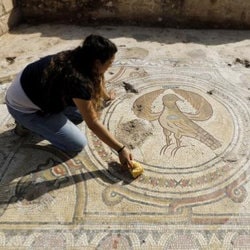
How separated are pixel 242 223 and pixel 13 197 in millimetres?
1687

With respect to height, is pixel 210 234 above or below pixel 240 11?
below

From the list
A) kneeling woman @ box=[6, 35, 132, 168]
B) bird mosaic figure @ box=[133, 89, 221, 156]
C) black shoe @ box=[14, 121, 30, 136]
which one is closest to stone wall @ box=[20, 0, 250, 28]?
bird mosaic figure @ box=[133, 89, 221, 156]

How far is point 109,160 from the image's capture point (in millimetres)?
2838

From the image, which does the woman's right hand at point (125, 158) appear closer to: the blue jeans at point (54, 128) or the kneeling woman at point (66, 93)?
the kneeling woman at point (66, 93)

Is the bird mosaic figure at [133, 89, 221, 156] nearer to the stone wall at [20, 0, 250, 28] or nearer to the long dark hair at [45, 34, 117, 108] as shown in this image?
the long dark hair at [45, 34, 117, 108]

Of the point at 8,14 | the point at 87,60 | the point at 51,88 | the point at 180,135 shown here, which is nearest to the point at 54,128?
the point at 51,88

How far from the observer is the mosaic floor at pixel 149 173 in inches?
90.7

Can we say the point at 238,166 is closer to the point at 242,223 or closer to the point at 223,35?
the point at 242,223

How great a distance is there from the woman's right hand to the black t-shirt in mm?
525

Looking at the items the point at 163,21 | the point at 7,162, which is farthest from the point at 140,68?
the point at 7,162

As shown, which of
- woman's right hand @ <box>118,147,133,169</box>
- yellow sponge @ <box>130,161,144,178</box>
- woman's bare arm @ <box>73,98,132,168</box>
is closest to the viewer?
woman's bare arm @ <box>73,98,132,168</box>

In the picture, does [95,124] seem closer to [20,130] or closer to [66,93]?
[66,93]

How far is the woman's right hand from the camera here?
2.52m

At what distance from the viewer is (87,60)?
7.07 ft
